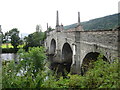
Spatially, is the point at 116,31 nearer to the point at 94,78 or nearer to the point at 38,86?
the point at 94,78

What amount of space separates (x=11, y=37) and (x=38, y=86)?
34175 millimetres

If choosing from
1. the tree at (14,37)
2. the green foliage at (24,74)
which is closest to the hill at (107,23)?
the green foliage at (24,74)

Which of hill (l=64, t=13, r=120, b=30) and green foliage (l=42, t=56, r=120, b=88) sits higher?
hill (l=64, t=13, r=120, b=30)

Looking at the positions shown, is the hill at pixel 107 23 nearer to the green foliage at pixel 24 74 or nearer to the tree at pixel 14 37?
the green foliage at pixel 24 74

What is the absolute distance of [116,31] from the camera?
5734 millimetres

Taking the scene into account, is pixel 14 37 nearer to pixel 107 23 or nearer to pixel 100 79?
pixel 107 23

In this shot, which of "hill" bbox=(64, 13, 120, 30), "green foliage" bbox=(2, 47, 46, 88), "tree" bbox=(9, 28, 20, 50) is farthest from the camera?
"tree" bbox=(9, 28, 20, 50)

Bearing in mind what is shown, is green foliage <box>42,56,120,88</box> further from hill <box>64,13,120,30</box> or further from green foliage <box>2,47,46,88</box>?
hill <box>64,13,120,30</box>

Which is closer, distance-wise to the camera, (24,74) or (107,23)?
(24,74)

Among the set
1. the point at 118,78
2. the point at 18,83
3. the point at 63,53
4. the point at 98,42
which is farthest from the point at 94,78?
the point at 63,53

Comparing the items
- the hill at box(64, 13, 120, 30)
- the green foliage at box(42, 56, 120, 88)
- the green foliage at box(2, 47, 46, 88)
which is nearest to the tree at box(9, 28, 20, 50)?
the hill at box(64, 13, 120, 30)

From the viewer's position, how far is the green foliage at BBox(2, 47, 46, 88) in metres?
3.51

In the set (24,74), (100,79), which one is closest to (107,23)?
(24,74)

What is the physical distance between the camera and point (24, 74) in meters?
4.88
